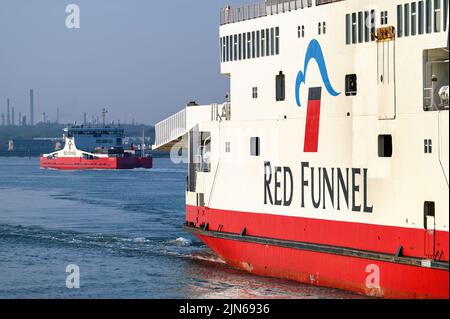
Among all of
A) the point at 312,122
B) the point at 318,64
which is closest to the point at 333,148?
the point at 312,122

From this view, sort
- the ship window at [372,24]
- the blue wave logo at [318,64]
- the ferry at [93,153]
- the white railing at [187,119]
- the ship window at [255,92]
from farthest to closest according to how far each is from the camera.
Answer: the ferry at [93,153] < the white railing at [187,119] < the ship window at [255,92] < the blue wave logo at [318,64] < the ship window at [372,24]

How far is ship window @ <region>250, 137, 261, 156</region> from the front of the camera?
27.9m

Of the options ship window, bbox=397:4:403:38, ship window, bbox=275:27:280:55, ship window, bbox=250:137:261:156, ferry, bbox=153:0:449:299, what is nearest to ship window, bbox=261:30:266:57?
ferry, bbox=153:0:449:299

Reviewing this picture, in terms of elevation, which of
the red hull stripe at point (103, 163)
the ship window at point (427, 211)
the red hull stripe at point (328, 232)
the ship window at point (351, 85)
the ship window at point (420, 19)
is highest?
the ship window at point (420, 19)

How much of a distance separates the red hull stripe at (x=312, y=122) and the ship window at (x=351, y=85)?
1.13m

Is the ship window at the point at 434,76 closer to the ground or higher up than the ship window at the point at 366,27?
closer to the ground

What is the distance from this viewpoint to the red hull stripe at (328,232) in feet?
71.1

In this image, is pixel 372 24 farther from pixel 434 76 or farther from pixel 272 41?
pixel 272 41

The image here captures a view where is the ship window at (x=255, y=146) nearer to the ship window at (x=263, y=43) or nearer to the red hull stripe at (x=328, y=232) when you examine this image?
the red hull stripe at (x=328, y=232)

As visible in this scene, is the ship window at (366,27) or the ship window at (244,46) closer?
the ship window at (366,27)

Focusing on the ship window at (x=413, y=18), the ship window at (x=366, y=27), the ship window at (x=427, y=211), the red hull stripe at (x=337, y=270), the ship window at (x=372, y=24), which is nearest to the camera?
the ship window at (x=427, y=211)

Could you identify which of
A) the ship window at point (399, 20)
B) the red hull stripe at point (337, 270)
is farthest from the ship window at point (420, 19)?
the red hull stripe at point (337, 270)

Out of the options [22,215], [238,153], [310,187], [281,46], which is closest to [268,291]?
[310,187]

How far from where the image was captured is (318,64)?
25531 millimetres
